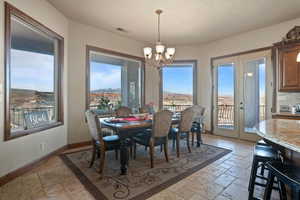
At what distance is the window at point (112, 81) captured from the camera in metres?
4.39

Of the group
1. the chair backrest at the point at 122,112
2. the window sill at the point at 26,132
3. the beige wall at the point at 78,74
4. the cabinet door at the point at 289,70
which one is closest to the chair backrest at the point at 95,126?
the window sill at the point at 26,132

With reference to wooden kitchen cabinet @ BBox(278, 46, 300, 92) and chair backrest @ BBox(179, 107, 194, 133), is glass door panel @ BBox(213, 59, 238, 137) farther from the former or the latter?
chair backrest @ BBox(179, 107, 194, 133)

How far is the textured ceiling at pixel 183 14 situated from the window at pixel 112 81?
0.80 metres

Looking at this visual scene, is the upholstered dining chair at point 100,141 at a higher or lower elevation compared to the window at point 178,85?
lower

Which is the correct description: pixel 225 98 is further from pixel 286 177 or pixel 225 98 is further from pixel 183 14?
pixel 286 177

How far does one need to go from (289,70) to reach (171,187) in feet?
11.0

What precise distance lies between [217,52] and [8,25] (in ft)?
16.3

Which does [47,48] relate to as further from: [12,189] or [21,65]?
[12,189]

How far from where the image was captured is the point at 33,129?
2.79 m

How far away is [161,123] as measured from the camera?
9.23 ft

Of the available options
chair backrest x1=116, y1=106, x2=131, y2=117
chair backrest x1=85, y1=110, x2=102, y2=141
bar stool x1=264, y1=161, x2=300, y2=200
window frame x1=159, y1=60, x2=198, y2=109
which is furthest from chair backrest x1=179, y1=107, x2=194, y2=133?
window frame x1=159, y1=60, x2=198, y2=109

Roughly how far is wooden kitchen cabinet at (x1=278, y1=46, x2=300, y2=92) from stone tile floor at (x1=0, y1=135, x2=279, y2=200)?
6.01 ft

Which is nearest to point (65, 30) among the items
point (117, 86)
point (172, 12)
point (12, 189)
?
point (117, 86)

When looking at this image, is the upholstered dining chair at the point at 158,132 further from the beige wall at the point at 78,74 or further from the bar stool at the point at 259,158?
the beige wall at the point at 78,74
